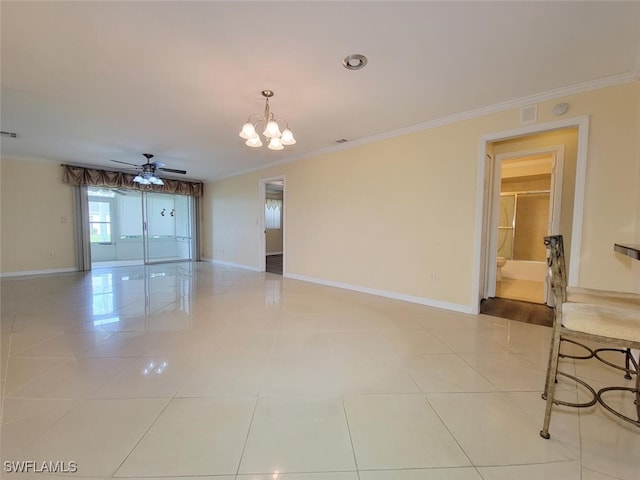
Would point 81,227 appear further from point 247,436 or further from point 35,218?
point 247,436

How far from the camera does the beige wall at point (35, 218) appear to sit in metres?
5.43

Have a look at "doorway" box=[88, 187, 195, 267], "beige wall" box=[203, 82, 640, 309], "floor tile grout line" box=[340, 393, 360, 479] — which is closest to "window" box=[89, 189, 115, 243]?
"doorway" box=[88, 187, 195, 267]

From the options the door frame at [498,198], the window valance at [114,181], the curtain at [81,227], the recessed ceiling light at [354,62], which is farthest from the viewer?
the curtain at [81,227]

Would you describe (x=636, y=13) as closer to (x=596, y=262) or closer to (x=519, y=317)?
(x=596, y=262)

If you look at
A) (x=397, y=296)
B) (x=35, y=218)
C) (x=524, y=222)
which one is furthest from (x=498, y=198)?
(x=35, y=218)

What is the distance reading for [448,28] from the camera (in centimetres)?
185

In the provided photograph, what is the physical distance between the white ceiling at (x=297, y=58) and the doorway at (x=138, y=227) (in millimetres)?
4243

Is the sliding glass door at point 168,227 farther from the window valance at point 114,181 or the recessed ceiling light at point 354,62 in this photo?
the recessed ceiling light at point 354,62

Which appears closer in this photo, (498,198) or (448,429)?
(448,429)

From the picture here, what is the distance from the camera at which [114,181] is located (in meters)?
6.56

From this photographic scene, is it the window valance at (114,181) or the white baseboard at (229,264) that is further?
the white baseboard at (229,264)

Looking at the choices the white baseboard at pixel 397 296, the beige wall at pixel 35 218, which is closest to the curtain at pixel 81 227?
the beige wall at pixel 35 218

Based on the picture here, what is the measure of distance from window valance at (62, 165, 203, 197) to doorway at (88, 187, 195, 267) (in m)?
0.39

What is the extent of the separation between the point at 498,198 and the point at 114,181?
8.24m
